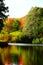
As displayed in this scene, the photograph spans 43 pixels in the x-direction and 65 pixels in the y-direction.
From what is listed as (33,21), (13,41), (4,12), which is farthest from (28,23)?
(4,12)

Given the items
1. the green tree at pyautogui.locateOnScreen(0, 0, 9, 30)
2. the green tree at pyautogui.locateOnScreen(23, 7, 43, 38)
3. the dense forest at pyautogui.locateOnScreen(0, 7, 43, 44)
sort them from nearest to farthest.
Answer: the green tree at pyautogui.locateOnScreen(0, 0, 9, 30), the dense forest at pyautogui.locateOnScreen(0, 7, 43, 44), the green tree at pyautogui.locateOnScreen(23, 7, 43, 38)

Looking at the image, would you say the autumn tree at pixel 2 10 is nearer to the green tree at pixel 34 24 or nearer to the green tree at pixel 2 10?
the green tree at pixel 2 10

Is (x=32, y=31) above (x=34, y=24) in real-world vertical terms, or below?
below

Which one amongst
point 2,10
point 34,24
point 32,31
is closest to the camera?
point 2,10

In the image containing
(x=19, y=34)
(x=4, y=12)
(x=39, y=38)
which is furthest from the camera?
(x=19, y=34)

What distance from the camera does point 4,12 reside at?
5634 centimetres

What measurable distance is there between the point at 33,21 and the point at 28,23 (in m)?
1.57

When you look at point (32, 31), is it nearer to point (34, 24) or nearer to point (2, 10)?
point (34, 24)

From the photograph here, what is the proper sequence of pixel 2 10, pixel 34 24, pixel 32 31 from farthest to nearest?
pixel 34 24 → pixel 32 31 → pixel 2 10

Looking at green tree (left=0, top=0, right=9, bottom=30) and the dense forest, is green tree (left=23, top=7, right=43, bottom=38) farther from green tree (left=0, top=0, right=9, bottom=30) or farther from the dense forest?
green tree (left=0, top=0, right=9, bottom=30)

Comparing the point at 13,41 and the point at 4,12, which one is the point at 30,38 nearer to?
the point at 13,41

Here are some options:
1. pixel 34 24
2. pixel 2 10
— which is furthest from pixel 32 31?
pixel 2 10

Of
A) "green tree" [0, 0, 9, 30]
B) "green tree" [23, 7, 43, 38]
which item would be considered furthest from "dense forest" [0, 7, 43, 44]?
"green tree" [0, 0, 9, 30]

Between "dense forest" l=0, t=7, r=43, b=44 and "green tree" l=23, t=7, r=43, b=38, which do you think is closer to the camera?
"dense forest" l=0, t=7, r=43, b=44
